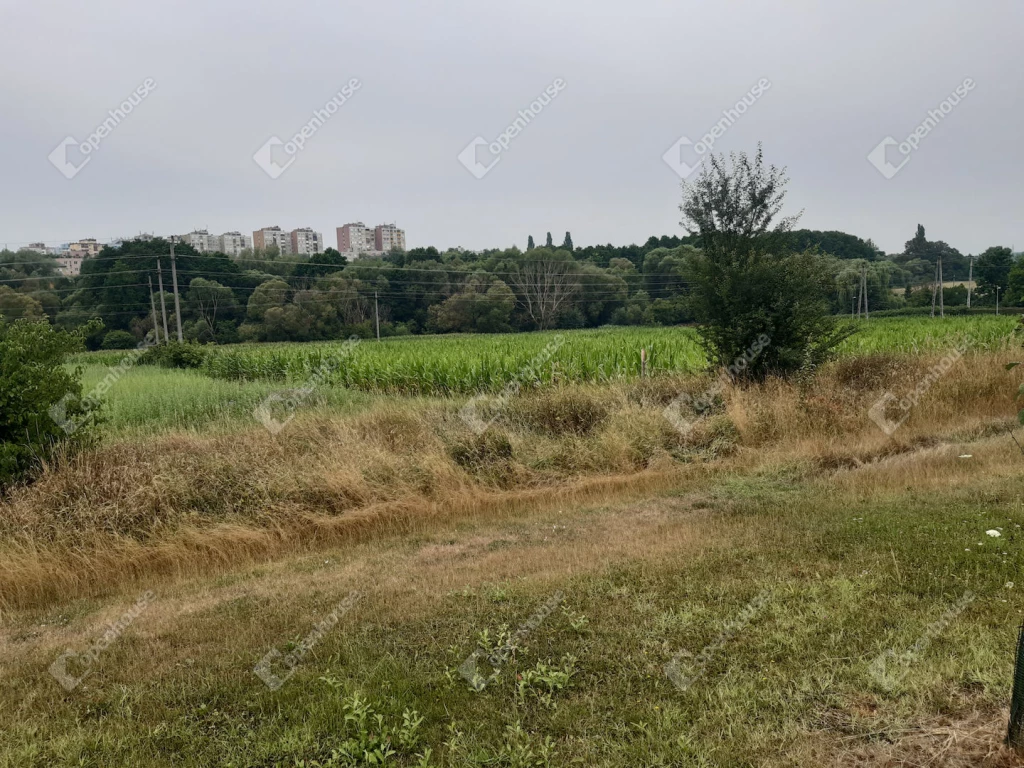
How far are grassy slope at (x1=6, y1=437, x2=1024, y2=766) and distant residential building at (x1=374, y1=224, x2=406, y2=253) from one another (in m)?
100.0

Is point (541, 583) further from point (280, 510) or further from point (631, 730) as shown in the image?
point (280, 510)

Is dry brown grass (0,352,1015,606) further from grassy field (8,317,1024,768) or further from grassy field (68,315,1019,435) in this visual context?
grassy field (68,315,1019,435)

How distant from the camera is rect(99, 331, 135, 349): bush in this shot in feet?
153

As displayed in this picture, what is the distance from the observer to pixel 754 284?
1238 cm

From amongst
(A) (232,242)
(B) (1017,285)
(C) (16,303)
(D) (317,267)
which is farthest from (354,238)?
(B) (1017,285)

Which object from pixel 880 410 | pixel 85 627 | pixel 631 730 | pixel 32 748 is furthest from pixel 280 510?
pixel 880 410

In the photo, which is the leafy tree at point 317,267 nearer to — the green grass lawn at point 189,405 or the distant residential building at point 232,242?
the distant residential building at point 232,242

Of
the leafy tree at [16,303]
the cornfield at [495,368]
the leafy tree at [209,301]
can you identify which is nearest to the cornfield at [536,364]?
the cornfield at [495,368]

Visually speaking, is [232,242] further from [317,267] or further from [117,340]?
[117,340]

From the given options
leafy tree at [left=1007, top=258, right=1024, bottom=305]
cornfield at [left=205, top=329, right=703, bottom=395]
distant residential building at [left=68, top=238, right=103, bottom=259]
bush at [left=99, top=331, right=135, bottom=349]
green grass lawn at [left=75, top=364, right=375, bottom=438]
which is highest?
distant residential building at [left=68, top=238, right=103, bottom=259]

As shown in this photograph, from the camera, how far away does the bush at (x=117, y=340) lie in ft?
153

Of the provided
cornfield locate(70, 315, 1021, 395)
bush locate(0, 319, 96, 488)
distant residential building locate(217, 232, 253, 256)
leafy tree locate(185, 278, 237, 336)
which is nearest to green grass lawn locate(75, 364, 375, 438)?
bush locate(0, 319, 96, 488)

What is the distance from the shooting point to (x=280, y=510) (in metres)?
7.38

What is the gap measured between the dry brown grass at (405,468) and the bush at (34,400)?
371mm
